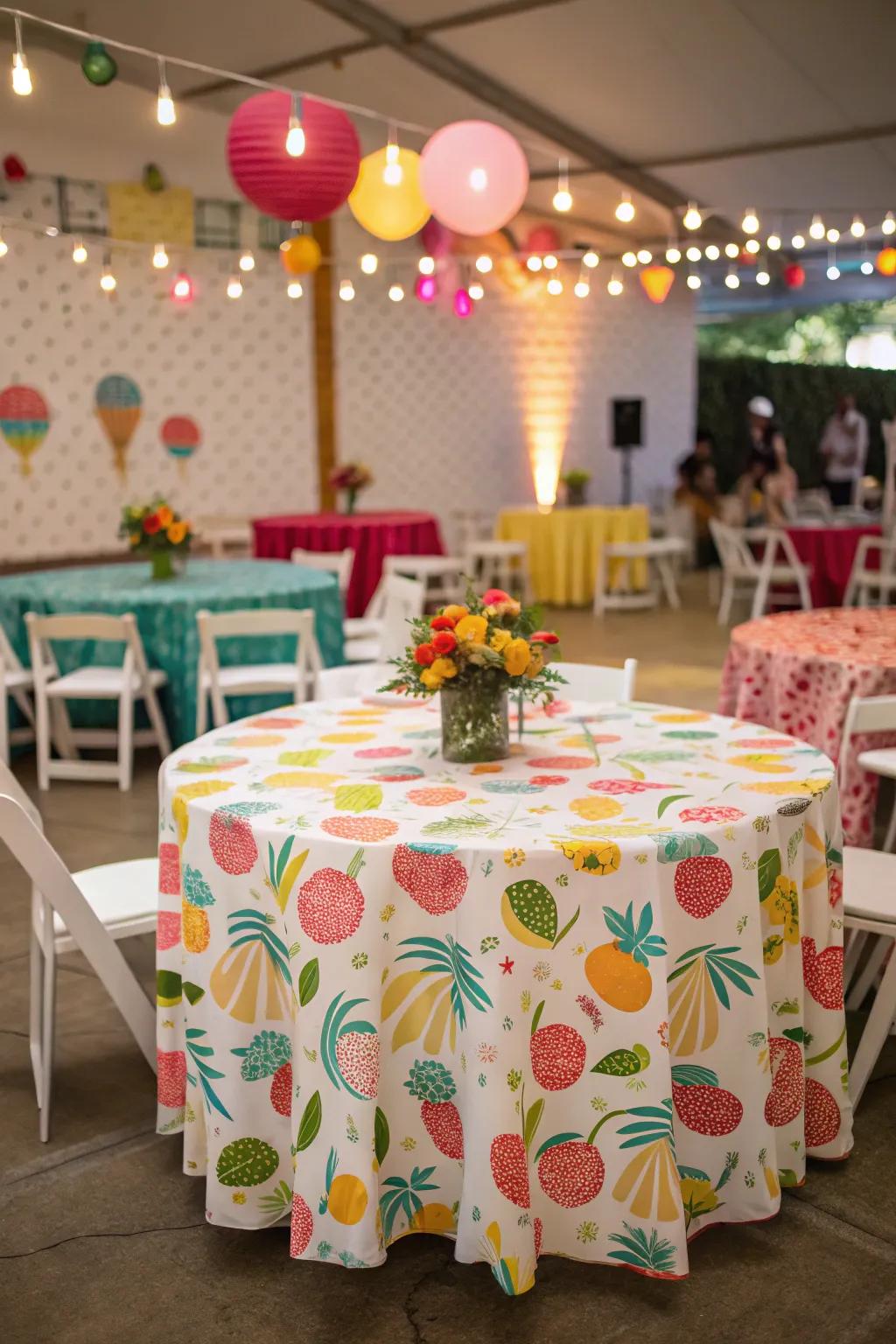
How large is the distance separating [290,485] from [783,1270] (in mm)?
10007

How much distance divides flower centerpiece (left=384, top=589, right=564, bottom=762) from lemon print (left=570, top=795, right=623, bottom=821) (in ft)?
1.04

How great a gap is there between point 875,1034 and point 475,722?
109 centimetres

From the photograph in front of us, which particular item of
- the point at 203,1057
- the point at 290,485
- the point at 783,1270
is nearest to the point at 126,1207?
the point at 203,1057

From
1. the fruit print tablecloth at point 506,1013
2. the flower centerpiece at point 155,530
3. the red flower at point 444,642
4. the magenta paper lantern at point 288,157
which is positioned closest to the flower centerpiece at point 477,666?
the red flower at point 444,642

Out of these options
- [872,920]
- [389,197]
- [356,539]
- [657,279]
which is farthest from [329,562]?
[872,920]

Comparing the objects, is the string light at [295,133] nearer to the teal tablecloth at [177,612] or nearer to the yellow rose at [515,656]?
the teal tablecloth at [177,612]

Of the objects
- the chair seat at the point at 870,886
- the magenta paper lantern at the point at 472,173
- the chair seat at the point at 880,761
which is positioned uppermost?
the magenta paper lantern at the point at 472,173

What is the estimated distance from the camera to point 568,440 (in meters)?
14.6

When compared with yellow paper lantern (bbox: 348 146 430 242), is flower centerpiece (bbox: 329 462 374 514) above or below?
below

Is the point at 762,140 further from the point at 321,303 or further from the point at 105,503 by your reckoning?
the point at 105,503

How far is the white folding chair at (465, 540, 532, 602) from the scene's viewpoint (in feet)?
34.8

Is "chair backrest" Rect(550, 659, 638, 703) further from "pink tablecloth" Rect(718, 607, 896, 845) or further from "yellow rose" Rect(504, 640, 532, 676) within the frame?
"yellow rose" Rect(504, 640, 532, 676)

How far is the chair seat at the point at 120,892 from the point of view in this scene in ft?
8.92

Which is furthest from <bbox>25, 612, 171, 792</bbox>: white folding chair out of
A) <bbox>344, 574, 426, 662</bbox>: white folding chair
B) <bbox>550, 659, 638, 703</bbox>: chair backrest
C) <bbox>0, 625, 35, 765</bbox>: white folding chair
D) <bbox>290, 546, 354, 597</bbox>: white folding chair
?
<bbox>550, 659, 638, 703</bbox>: chair backrest
